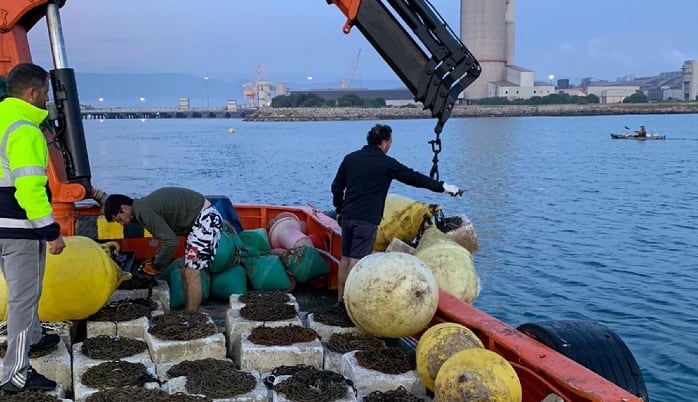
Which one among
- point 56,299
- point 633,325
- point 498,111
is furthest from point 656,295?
point 498,111

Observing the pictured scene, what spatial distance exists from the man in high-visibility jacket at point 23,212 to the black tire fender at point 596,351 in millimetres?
3908

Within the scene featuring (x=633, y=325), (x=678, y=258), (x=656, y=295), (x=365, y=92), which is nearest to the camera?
(x=633, y=325)

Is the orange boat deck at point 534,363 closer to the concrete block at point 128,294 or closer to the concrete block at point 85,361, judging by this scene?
the concrete block at point 85,361

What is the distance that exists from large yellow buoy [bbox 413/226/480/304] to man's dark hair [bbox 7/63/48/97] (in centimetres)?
457

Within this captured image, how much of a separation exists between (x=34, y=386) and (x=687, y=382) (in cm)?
794

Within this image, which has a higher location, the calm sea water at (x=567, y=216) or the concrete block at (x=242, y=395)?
the concrete block at (x=242, y=395)

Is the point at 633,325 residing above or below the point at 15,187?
below

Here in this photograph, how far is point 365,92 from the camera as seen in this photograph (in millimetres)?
193500

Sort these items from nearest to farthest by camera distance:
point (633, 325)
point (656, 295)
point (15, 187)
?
point (15, 187) < point (633, 325) < point (656, 295)

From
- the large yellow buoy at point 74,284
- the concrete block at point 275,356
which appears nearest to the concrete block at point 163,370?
the concrete block at point 275,356

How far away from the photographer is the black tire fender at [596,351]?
5844mm

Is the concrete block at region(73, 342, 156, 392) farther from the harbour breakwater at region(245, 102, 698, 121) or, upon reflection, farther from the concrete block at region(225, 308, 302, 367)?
the harbour breakwater at region(245, 102, 698, 121)

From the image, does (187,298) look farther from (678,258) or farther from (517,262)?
(678,258)

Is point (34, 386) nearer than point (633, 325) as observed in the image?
Yes
